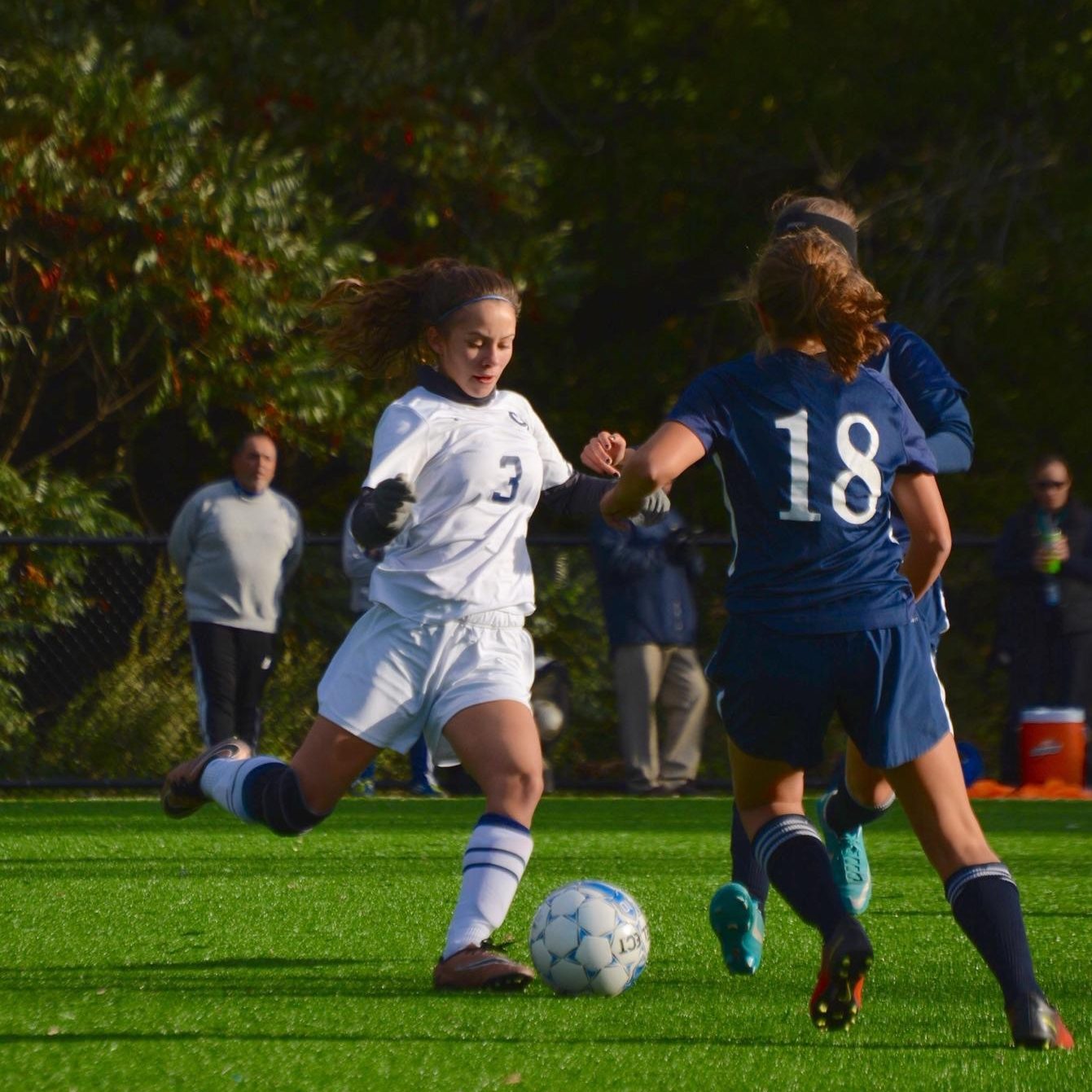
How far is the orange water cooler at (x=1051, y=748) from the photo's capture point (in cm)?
1248

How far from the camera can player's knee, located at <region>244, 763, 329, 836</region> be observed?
503cm

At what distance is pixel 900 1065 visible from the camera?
3934 mm

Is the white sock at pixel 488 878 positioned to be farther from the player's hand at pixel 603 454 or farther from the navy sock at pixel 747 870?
the player's hand at pixel 603 454

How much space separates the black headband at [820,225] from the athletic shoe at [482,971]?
73.8 inches

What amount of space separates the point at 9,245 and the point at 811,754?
10.9 meters

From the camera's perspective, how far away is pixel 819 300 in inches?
160

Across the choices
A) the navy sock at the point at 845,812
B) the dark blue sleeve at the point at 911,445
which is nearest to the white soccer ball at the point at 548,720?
the navy sock at the point at 845,812

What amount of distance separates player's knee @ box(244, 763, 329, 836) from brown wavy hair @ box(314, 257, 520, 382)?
1.13 m

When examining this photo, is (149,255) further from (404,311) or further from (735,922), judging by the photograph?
(735,922)

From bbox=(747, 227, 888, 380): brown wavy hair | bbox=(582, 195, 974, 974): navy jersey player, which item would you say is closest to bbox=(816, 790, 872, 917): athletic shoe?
bbox=(582, 195, 974, 974): navy jersey player

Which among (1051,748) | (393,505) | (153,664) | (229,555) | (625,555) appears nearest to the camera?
(393,505)

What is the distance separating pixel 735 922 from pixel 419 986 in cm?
80

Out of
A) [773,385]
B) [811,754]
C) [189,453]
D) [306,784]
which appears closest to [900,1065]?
[811,754]

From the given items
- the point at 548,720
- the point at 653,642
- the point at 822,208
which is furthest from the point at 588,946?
the point at 548,720
